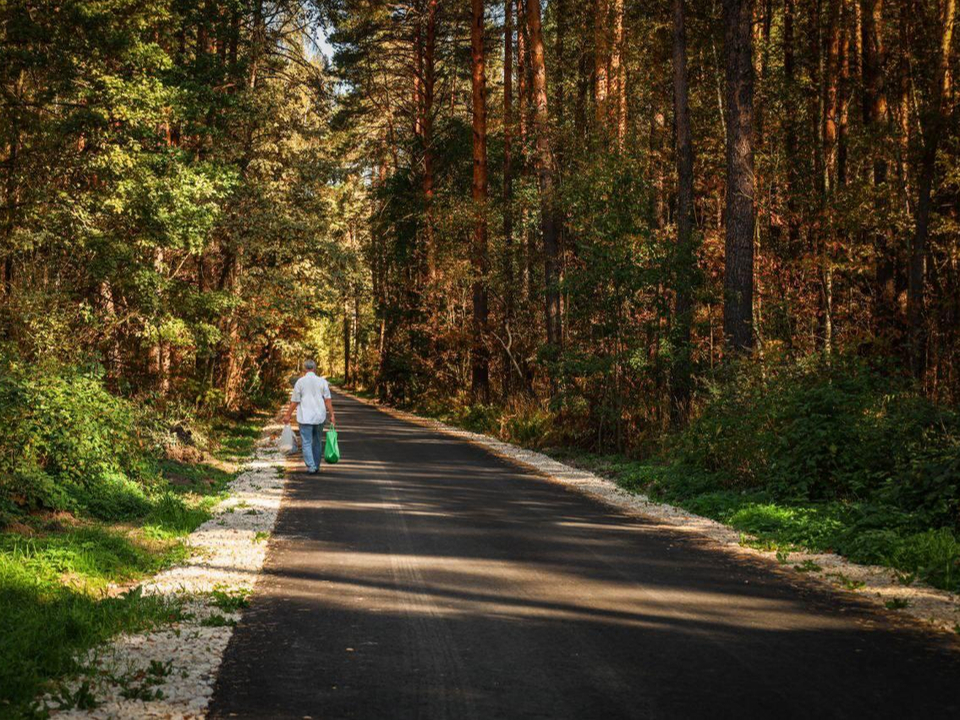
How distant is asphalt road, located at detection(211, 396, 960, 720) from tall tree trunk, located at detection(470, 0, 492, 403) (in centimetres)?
1991

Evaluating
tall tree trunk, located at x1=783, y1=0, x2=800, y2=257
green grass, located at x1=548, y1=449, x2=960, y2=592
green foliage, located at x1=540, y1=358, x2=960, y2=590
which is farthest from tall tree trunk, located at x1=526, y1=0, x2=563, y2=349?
green grass, located at x1=548, y1=449, x2=960, y2=592

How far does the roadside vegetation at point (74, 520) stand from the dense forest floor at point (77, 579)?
0.03 feet

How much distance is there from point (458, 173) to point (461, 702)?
33353mm

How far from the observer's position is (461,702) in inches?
183

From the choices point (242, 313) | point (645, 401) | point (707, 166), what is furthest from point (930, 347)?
point (242, 313)

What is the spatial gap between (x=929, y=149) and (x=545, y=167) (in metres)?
10.6

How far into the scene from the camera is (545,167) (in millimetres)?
24672

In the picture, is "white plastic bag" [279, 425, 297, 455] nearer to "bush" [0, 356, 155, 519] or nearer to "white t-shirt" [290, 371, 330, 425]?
"white t-shirt" [290, 371, 330, 425]

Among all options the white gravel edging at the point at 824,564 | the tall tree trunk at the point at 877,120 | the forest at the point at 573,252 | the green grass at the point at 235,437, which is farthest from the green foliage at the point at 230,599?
the tall tree trunk at the point at 877,120

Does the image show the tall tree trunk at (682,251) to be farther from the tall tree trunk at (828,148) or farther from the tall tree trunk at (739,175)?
the tall tree trunk at (828,148)

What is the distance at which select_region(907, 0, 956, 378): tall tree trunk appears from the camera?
1639cm

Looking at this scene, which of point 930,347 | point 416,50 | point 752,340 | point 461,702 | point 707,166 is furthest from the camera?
point 416,50

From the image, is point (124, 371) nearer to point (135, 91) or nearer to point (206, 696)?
point (135, 91)

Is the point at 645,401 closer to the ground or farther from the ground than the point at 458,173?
closer to the ground
